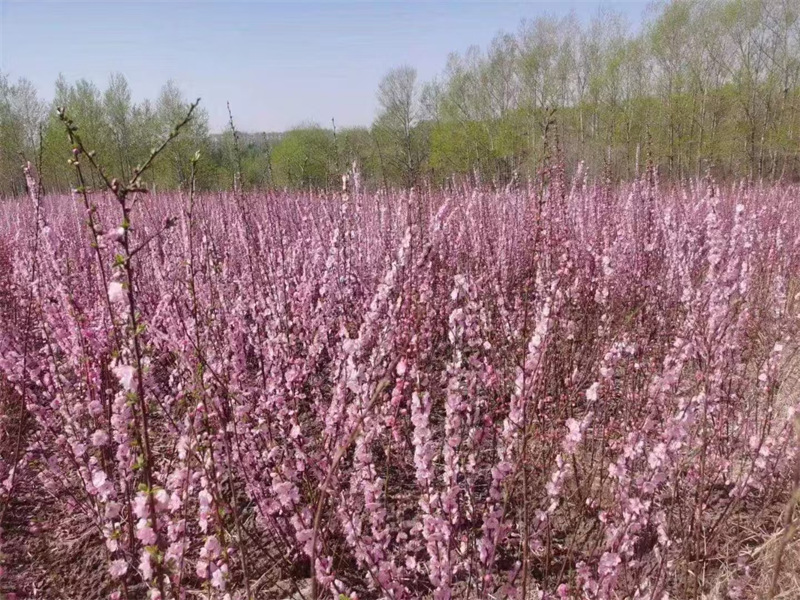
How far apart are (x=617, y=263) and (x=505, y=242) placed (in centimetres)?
103

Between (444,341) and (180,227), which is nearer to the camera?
(444,341)

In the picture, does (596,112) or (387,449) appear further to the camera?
(596,112)

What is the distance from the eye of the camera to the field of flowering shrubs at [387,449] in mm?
1860

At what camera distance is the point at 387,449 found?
9.08ft

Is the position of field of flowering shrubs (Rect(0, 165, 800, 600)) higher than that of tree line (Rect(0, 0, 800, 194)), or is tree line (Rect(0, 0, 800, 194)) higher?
tree line (Rect(0, 0, 800, 194))

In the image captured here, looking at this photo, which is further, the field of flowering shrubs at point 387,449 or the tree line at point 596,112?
the tree line at point 596,112

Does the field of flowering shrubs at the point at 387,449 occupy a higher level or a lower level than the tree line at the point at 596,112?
lower

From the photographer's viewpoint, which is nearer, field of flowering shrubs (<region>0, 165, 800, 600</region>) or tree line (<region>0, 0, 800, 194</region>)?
field of flowering shrubs (<region>0, 165, 800, 600</region>)

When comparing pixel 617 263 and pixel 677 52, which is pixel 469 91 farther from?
pixel 617 263

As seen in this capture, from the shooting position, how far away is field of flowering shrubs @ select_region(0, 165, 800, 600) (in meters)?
1.86

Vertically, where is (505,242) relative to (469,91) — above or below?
below

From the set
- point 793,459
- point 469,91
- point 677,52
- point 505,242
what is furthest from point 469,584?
point 469,91

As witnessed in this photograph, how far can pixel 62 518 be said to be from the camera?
119 inches

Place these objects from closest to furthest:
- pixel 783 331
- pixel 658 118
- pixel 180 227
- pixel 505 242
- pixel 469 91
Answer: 1. pixel 783 331
2. pixel 505 242
3. pixel 180 227
4. pixel 658 118
5. pixel 469 91
